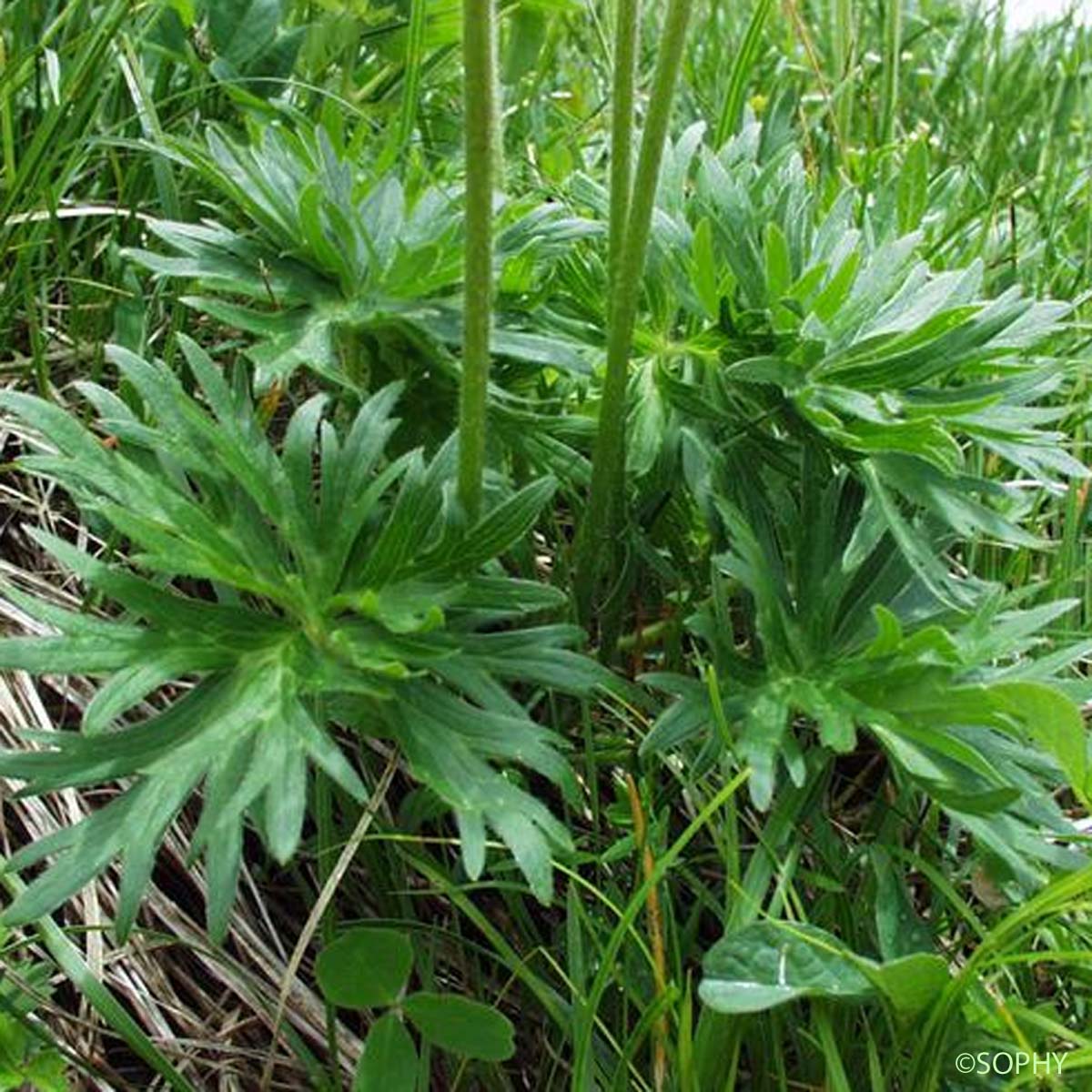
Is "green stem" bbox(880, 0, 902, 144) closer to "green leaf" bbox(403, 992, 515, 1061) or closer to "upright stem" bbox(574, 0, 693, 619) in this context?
"upright stem" bbox(574, 0, 693, 619)

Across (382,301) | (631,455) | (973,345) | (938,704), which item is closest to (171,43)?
(382,301)

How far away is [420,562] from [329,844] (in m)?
0.28

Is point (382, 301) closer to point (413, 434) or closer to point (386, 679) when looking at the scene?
point (413, 434)

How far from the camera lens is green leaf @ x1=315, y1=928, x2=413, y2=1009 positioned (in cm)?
137

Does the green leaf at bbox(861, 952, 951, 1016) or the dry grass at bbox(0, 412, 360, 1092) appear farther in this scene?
the dry grass at bbox(0, 412, 360, 1092)

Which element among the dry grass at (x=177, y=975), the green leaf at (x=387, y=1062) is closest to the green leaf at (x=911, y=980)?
the green leaf at (x=387, y=1062)

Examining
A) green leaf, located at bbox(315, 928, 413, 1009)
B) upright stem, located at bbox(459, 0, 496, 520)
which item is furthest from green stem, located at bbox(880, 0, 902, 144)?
green leaf, located at bbox(315, 928, 413, 1009)

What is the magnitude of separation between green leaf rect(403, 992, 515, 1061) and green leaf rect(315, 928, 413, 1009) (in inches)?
1.0

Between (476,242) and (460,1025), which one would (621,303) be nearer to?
(476,242)

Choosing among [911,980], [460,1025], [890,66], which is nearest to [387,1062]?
[460,1025]

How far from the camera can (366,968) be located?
54.2 inches

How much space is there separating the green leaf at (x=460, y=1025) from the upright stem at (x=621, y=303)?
18.6 inches

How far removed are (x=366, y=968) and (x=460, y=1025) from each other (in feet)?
0.31

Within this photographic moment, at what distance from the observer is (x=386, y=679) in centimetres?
135
